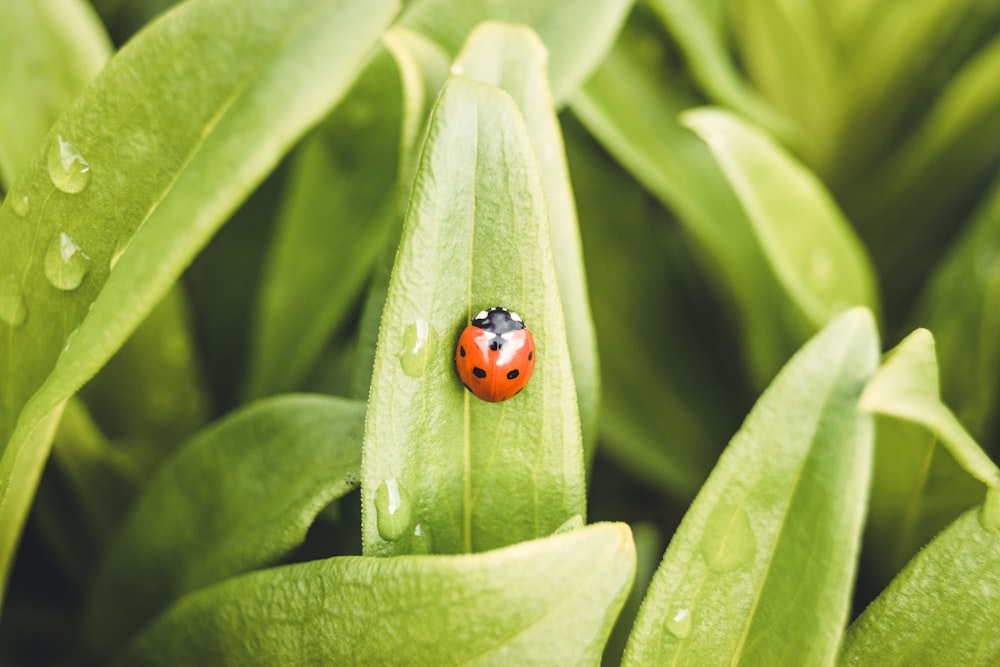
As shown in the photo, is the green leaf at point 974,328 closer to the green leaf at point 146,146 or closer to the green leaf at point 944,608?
the green leaf at point 944,608

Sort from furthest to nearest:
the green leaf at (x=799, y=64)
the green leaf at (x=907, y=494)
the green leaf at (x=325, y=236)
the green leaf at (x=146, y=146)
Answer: the green leaf at (x=799, y=64)
the green leaf at (x=325, y=236)
the green leaf at (x=907, y=494)
the green leaf at (x=146, y=146)

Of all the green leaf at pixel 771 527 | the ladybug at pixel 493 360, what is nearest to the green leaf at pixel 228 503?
the ladybug at pixel 493 360

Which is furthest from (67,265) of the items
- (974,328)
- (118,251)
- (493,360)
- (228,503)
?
(974,328)

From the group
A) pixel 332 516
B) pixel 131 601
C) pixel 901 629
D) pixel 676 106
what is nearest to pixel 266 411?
pixel 332 516

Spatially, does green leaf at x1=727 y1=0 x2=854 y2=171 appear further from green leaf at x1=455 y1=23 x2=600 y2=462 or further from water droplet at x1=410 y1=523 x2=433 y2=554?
water droplet at x1=410 y1=523 x2=433 y2=554

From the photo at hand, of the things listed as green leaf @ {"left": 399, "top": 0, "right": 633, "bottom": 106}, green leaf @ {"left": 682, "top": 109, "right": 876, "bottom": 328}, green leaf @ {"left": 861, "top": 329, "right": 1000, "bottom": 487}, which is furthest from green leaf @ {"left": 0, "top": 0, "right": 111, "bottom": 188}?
green leaf @ {"left": 861, "top": 329, "right": 1000, "bottom": 487}

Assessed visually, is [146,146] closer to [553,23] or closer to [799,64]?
[553,23]
